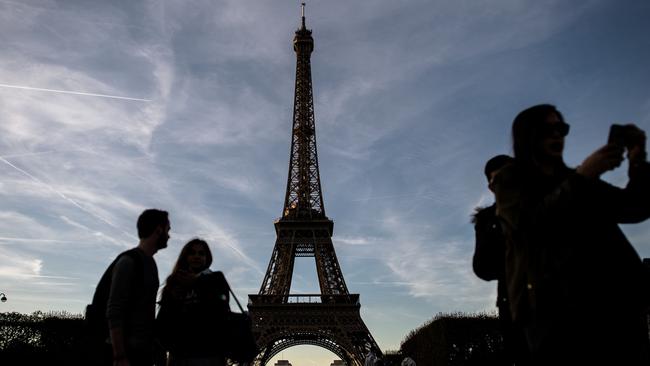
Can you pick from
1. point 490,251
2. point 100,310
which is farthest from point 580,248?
point 100,310

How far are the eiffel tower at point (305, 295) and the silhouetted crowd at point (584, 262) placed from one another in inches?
1452

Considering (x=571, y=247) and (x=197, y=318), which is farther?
(x=197, y=318)

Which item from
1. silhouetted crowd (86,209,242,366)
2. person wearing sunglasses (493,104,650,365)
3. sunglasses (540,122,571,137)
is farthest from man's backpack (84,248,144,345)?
sunglasses (540,122,571,137)

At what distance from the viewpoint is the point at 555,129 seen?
2789 mm

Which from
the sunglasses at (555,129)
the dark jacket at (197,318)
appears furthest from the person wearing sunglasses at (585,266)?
the dark jacket at (197,318)

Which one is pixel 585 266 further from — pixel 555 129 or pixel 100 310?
pixel 100 310

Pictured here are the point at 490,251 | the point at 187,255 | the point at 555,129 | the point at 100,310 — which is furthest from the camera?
the point at 187,255

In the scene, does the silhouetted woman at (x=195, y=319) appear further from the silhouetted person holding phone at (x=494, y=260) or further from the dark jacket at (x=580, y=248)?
the dark jacket at (x=580, y=248)

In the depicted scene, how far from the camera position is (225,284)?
4.98m

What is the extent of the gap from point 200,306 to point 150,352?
562 millimetres

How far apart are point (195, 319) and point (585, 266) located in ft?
11.4

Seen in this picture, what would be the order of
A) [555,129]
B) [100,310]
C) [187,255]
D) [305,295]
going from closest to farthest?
[555,129], [100,310], [187,255], [305,295]

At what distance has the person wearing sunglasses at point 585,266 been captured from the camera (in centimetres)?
234

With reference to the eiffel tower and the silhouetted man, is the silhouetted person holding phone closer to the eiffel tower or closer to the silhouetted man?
the silhouetted man
